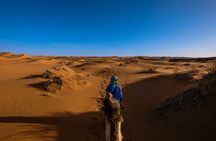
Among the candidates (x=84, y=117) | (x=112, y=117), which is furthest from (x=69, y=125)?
(x=112, y=117)

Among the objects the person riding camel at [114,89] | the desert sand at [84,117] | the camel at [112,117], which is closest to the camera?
the camel at [112,117]

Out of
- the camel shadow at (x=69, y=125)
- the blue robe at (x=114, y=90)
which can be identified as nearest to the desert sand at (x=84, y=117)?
the camel shadow at (x=69, y=125)

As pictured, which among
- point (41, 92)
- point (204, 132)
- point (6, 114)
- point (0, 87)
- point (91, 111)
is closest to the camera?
point (204, 132)

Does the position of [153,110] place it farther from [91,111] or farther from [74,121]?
[74,121]

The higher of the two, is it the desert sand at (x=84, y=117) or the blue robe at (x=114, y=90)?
the blue robe at (x=114, y=90)

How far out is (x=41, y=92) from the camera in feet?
39.0

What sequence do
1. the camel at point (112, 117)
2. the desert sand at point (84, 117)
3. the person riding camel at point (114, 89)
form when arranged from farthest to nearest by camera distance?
1. the desert sand at point (84, 117)
2. the person riding camel at point (114, 89)
3. the camel at point (112, 117)

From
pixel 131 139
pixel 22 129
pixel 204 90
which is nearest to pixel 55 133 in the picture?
pixel 22 129

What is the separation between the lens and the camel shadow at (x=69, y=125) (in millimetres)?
6902

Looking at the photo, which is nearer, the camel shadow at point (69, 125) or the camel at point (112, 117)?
the camel at point (112, 117)

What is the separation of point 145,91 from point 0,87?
817 centimetres

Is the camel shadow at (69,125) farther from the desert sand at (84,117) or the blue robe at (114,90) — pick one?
the blue robe at (114,90)

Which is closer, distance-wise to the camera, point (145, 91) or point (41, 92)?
point (41, 92)

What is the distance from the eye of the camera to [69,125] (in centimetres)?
767
